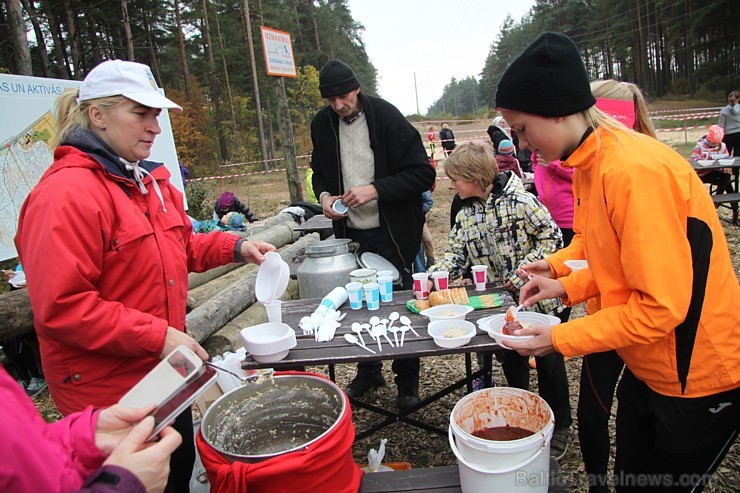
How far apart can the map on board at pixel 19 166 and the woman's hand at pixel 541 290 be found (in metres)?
5.44

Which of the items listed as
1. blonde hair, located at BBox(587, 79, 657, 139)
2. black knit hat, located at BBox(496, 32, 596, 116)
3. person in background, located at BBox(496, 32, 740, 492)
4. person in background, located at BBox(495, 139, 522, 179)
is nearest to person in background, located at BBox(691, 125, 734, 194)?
person in background, located at BBox(495, 139, 522, 179)

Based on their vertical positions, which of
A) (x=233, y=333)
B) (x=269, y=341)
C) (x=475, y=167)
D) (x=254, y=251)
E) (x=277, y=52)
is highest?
(x=277, y=52)

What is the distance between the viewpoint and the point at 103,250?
1.79 m

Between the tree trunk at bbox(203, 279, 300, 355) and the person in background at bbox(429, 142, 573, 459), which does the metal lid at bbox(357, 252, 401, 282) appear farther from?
the tree trunk at bbox(203, 279, 300, 355)

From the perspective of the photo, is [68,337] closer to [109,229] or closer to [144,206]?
[109,229]

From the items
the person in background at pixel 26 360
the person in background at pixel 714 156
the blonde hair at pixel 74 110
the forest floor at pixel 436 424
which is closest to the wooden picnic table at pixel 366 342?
the forest floor at pixel 436 424

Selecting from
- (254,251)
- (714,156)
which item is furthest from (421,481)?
(714,156)

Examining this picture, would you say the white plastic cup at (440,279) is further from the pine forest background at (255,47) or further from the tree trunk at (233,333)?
the pine forest background at (255,47)

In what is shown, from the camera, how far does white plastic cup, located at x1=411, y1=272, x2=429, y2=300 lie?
2.82 meters

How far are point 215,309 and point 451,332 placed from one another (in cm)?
315

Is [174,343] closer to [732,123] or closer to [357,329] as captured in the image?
[357,329]

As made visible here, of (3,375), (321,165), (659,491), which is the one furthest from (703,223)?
(321,165)

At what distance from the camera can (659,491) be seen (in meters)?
1.80

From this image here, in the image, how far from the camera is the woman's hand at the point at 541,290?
86.3 inches
